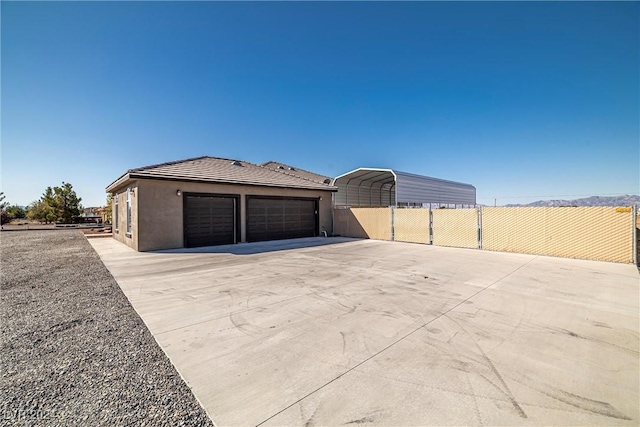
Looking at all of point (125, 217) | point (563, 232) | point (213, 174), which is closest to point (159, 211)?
point (213, 174)

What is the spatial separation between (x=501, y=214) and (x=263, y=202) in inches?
444

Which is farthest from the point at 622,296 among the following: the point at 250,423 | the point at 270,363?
the point at 250,423

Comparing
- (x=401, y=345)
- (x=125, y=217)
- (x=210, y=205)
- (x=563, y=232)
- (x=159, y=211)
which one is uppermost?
(x=210, y=205)

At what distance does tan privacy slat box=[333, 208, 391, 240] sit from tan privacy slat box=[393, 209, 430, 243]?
1.76 feet

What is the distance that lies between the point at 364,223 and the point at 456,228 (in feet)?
16.8

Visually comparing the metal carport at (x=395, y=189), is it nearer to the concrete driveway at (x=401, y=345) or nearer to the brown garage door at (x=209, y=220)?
the brown garage door at (x=209, y=220)

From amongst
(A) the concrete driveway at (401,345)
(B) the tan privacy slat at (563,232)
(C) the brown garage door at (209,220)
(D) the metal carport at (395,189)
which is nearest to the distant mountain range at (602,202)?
(B) the tan privacy slat at (563,232)

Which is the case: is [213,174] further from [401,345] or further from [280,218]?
[401,345]

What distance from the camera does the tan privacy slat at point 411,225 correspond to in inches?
501

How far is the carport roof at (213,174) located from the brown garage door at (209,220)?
948mm

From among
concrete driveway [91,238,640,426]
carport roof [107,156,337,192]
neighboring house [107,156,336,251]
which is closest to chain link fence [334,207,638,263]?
concrete driveway [91,238,640,426]

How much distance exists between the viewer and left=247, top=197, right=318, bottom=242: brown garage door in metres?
13.6

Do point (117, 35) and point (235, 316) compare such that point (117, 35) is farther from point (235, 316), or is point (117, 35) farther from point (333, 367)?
point (333, 367)

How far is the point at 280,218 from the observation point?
1481cm
